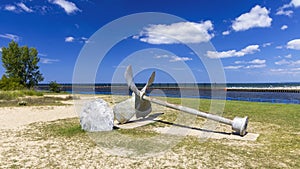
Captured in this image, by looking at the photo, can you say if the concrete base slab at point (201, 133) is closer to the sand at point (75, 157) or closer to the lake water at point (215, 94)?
the sand at point (75, 157)

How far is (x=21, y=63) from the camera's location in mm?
41531

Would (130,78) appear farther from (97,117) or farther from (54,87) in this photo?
(54,87)

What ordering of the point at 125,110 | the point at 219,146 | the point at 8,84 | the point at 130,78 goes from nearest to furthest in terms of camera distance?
1. the point at 219,146
2. the point at 130,78
3. the point at 125,110
4. the point at 8,84

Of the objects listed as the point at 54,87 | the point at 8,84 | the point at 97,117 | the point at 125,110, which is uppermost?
the point at 8,84

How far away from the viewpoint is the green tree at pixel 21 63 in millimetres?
40188

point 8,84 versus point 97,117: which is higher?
point 8,84

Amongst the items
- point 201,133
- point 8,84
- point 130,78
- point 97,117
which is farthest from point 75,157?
point 8,84

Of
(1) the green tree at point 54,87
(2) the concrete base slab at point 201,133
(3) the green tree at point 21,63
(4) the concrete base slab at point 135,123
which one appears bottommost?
(2) the concrete base slab at point 201,133

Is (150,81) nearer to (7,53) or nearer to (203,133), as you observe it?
(203,133)

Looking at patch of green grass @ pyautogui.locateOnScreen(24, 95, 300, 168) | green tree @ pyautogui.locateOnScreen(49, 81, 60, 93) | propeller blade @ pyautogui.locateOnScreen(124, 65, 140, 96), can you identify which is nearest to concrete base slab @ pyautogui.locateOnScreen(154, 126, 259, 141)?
patch of green grass @ pyautogui.locateOnScreen(24, 95, 300, 168)

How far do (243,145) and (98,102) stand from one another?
20.1ft

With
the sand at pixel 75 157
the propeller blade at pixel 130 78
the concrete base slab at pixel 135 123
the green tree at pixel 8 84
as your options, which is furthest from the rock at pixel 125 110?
the green tree at pixel 8 84

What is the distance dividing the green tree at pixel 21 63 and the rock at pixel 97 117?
3598cm

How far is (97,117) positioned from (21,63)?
40049mm
